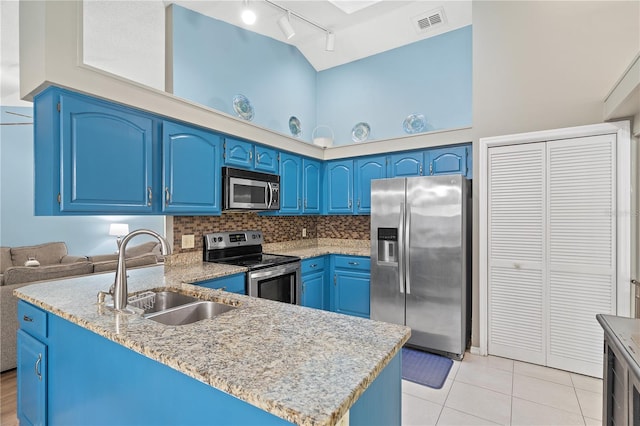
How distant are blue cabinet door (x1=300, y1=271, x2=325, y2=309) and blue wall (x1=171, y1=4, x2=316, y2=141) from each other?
1.96m

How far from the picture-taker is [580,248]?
8.29 feet

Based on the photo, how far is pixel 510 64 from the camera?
284 cm

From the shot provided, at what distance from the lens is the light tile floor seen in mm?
2006

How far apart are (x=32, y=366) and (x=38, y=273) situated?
1357mm

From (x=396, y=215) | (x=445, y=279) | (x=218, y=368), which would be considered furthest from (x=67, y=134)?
(x=445, y=279)

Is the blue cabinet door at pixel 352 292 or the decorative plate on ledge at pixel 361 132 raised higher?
the decorative plate on ledge at pixel 361 132

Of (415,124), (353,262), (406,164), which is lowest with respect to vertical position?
(353,262)

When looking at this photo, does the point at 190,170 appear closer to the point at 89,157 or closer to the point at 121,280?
the point at 89,157

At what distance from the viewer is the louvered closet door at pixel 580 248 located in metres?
2.43

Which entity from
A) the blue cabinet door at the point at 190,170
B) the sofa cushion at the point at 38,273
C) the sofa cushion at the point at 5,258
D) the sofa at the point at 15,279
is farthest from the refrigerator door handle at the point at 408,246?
the sofa cushion at the point at 5,258

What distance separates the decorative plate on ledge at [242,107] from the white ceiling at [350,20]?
2.75 ft

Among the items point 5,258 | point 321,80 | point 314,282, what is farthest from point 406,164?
point 5,258

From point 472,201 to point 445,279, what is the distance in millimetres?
832

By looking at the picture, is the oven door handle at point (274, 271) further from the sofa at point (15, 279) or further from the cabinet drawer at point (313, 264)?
the sofa at point (15, 279)
